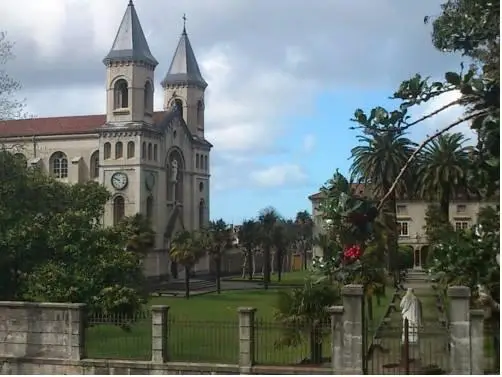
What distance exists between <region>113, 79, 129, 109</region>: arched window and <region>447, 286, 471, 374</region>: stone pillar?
48.9 m

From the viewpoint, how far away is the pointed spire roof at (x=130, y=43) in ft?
199

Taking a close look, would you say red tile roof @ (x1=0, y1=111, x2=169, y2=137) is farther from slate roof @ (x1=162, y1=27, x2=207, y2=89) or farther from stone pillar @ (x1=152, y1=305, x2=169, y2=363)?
stone pillar @ (x1=152, y1=305, x2=169, y2=363)

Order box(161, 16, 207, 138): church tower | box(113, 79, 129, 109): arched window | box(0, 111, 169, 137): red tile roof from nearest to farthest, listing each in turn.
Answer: box(113, 79, 129, 109): arched window < box(0, 111, 169, 137): red tile roof < box(161, 16, 207, 138): church tower

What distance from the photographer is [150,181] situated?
61.7 m

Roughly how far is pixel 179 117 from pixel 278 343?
169 feet

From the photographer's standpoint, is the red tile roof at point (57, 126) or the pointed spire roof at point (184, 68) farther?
the pointed spire roof at point (184, 68)

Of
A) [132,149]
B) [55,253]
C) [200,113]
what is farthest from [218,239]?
[55,253]

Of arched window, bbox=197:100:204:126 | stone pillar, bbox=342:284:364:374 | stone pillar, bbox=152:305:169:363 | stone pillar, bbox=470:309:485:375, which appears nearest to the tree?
stone pillar, bbox=152:305:169:363

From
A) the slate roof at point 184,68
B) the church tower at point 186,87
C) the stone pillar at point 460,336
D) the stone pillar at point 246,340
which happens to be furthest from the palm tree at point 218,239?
the stone pillar at point 460,336

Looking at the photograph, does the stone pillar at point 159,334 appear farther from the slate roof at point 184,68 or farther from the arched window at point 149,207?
the slate roof at point 184,68

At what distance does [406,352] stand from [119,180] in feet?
157

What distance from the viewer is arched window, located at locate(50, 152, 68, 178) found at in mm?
64400

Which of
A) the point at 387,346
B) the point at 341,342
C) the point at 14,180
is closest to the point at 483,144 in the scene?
the point at 341,342

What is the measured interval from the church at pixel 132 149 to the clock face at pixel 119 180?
0.08 m
